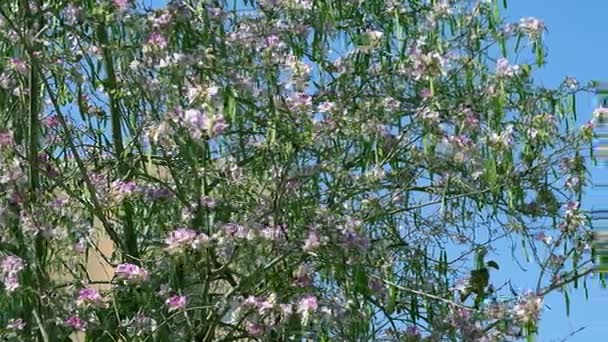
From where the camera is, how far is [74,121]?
4.92m

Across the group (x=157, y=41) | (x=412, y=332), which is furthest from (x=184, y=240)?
(x=412, y=332)

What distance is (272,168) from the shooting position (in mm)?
4402

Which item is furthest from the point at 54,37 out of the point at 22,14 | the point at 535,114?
the point at 535,114

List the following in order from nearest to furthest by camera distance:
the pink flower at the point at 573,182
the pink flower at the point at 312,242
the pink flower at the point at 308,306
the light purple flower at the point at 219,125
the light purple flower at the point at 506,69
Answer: the light purple flower at the point at 219,125 → the pink flower at the point at 308,306 → the pink flower at the point at 312,242 → the light purple flower at the point at 506,69 → the pink flower at the point at 573,182

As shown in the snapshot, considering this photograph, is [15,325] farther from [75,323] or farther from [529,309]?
[529,309]

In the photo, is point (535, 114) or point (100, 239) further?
point (100, 239)

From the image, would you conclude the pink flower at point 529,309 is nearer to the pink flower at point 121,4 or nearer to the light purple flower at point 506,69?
the light purple flower at point 506,69

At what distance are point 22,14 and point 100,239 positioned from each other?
1.10 metres

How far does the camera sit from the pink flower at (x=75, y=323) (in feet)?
13.8

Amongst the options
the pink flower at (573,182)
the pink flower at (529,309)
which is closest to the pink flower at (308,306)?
the pink flower at (529,309)

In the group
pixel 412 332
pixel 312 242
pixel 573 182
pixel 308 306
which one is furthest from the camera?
pixel 573 182

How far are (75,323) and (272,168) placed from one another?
886 millimetres

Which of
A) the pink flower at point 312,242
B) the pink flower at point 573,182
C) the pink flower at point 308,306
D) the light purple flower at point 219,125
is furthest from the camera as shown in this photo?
the pink flower at point 573,182

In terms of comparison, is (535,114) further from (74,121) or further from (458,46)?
(74,121)
